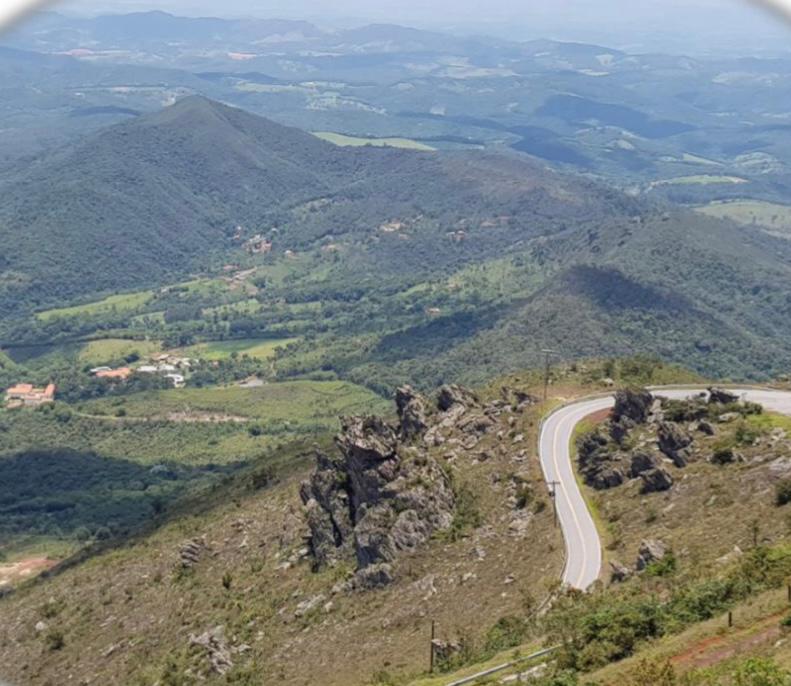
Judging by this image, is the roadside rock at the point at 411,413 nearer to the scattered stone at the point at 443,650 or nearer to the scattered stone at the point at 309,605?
the scattered stone at the point at 309,605

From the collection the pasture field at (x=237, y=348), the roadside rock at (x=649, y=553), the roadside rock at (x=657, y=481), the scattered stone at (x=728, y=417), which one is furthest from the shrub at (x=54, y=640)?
the pasture field at (x=237, y=348)

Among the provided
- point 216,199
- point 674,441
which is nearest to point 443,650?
point 674,441

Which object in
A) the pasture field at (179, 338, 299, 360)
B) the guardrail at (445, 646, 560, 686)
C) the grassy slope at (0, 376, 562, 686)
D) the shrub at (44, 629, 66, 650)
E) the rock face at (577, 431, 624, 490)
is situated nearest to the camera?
the guardrail at (445, 646, 560, 686)

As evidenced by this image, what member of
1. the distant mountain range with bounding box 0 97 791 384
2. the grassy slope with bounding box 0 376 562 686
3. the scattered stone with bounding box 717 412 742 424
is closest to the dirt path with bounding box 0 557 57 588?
the grassy slope with bounding box 0 376 562 686

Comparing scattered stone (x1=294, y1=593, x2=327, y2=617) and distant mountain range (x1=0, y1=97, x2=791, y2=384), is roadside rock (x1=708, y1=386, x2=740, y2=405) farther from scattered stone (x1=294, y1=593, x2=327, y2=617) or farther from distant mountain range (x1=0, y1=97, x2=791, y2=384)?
distant mountain range (x1=0, y1=97, x2=791, y2=384)

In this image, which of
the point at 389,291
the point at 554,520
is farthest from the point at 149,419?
the point at 554,520

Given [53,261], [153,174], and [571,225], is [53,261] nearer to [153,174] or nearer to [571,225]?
[153,174]

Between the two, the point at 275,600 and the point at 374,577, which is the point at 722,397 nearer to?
the point at 374,577
